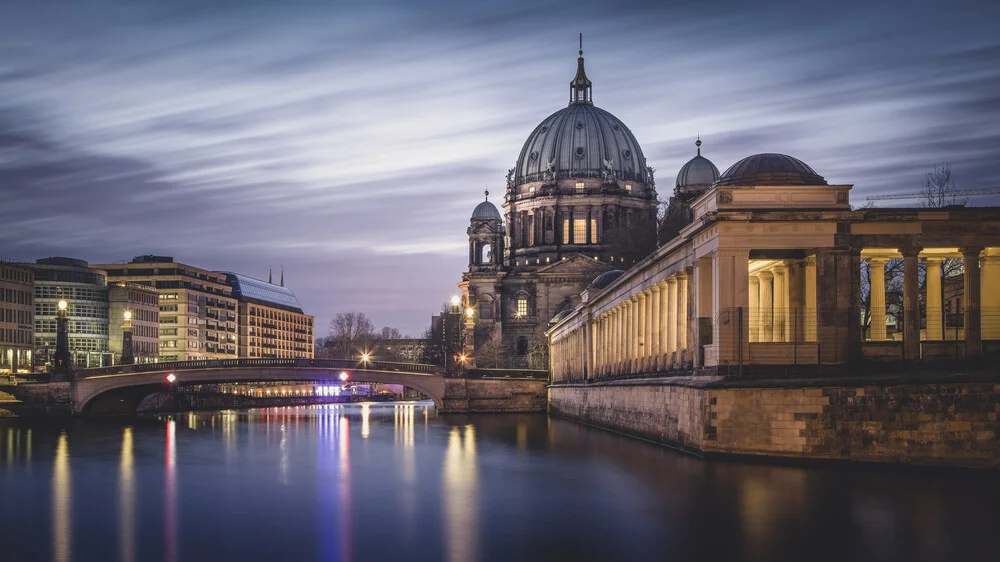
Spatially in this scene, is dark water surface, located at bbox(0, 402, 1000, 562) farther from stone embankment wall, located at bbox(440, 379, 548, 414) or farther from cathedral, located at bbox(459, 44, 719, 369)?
cathedral, located at bbox(459, 44, 719, 369)

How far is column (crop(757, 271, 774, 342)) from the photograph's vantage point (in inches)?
2072

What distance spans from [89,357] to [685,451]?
139757mm

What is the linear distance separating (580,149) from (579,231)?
1162cm

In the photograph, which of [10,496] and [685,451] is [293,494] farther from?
[685,451]

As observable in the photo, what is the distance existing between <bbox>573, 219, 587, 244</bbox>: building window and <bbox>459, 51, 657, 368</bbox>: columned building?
5.3 inches

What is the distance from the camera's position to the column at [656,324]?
63459 mm

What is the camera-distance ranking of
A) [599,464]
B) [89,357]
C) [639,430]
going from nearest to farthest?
1. [599,464]
2. [639,430]
3. [89,357]

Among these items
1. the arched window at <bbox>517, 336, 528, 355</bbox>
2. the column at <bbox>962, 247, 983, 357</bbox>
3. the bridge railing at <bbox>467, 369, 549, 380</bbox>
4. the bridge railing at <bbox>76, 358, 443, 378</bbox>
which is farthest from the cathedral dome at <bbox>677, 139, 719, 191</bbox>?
the column at <bbox>962, 247, 983, 357</bbox>

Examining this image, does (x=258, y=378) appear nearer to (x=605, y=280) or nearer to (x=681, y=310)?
(x=605, y=280)

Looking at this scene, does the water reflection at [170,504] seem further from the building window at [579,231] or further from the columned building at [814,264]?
the building window at [579,231]

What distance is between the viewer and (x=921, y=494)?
31.4m

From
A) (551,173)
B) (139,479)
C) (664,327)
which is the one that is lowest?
(139,479)

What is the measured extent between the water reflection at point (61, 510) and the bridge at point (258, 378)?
158 feet

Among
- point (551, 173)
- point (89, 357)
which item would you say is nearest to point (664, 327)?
point (551, 173)
